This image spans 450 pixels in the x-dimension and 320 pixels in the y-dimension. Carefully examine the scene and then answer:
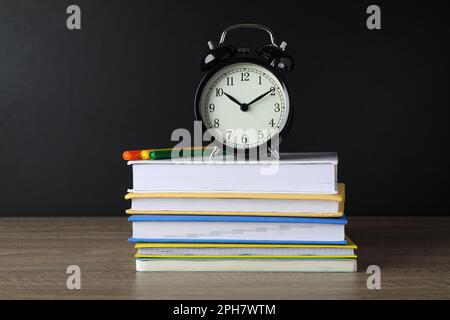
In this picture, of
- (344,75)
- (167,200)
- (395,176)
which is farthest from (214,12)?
(167,200)

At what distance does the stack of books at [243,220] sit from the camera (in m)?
1.18

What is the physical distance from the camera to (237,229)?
1194 mm

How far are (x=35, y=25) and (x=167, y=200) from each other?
1.19 metres

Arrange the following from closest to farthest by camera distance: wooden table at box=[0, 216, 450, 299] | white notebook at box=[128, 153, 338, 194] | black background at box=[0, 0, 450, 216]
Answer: wooden table at box=[0, 216, 450, 299]
white notebook at box=[128, 153, 338, 194]
black background at box=[0, 0, 450, 216]

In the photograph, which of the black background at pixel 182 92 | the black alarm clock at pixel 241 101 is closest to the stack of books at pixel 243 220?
the black alarm clock at pixel 241 101

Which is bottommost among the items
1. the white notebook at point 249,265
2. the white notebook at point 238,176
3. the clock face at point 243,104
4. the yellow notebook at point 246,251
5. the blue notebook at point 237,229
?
the white notebook at point 249,265

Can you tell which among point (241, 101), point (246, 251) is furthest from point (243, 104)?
point (246, 251)

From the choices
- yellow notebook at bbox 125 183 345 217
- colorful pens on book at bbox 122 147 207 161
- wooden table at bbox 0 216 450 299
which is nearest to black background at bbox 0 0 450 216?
wooden table at bbox 0 216 450 299

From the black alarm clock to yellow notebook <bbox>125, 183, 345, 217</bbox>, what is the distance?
0.42 ft

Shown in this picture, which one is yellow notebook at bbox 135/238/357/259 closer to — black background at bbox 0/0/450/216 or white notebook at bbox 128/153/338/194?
white notebook at bbox 128/153/338/194

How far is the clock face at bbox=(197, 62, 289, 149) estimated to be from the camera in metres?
1.27

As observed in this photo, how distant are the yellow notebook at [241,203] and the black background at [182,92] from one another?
933mm

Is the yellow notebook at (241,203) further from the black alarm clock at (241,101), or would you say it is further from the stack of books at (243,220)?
the black alarm clock at (241,101)
